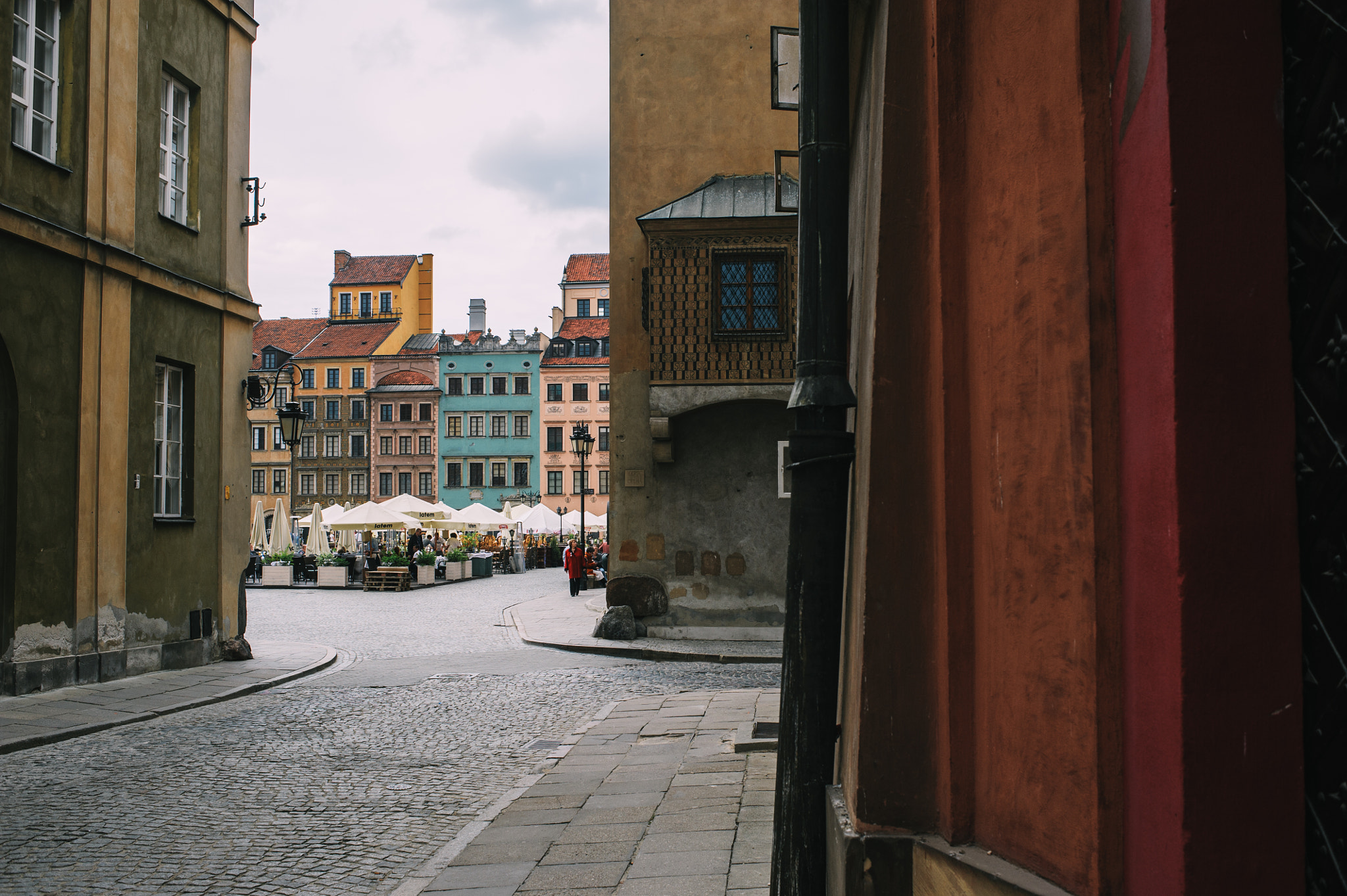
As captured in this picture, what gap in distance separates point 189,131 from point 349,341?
70.8 m

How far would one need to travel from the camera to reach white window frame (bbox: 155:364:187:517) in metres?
14.2

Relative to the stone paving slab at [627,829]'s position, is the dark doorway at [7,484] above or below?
above

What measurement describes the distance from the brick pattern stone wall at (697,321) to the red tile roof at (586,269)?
70.1 meters

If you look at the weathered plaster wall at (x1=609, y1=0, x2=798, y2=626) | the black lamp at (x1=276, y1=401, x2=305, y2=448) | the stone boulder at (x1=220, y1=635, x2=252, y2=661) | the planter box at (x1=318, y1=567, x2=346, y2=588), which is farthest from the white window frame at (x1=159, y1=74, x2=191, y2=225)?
the planter box at (x1=318, y1=567, x2=346, y2=588)

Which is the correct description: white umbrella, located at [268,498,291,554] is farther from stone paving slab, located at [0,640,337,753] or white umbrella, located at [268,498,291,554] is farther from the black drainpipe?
the black drainpipe

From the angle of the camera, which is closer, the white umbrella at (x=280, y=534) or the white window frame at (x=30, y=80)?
the white window frame at (x=30, y=80)

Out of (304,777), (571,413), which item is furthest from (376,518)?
(571,413)

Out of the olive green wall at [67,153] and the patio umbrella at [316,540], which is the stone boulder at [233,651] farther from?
the patio umbrella at [316,540]

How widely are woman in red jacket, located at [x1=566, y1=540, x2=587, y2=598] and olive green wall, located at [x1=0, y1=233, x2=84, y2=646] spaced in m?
17.7

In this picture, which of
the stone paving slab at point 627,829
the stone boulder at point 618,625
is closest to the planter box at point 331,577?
the stone boulder at point 618,625

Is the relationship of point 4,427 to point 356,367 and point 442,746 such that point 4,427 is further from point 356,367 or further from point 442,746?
point 356,367

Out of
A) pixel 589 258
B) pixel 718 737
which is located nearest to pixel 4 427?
pixel 718 737

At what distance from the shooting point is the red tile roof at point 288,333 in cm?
8481

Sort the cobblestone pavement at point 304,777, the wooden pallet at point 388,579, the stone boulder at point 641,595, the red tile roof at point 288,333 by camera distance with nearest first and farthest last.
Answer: the cobblestone pavement at point 304,777 → the stone boulder at point 641,595 → the wooden pallet at point 388,579 → the red tile roof at point 288,333
